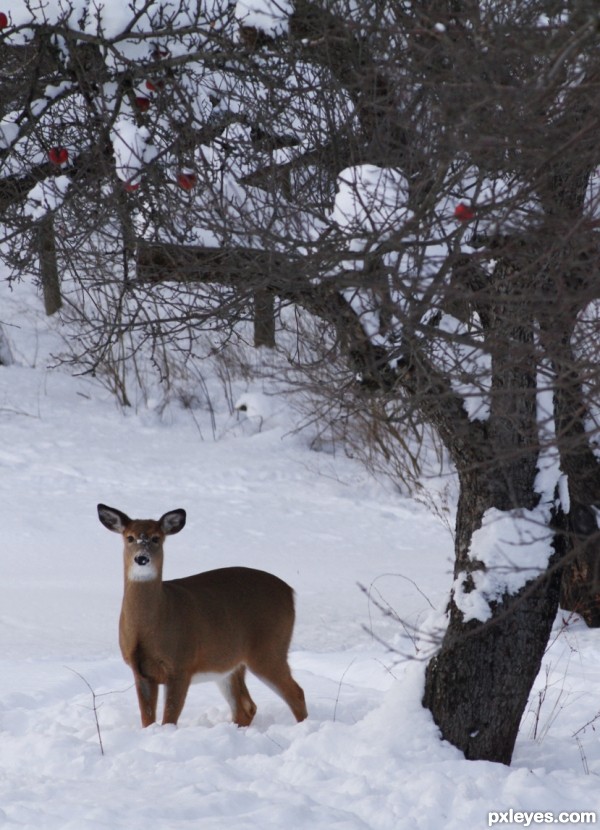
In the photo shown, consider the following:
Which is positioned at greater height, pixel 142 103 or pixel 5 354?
pixel 142 103

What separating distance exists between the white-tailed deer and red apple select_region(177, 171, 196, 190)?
220 cm

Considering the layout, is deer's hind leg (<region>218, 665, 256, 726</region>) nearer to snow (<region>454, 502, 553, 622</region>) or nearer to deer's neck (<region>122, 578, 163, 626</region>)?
deer's neck (<region>122, 578, 163, 626</region>)

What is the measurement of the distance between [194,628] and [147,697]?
1.47 ft

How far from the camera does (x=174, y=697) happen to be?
20.1 feet

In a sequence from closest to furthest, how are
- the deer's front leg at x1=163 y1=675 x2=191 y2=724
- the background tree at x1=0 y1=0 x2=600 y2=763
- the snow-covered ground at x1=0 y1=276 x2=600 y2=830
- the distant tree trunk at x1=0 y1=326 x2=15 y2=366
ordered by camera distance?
1. the background tree at x1=0 y1=0 x2=600 y2=763
2. the snow-covered ground at x1=0 y1=276 x2=600 y2=830
3. the deer's front leg at x1=163 y1=675 x2=191 y2=724
4. the distant tree trunk at x1=0 y1=326 x2=15 y2=366

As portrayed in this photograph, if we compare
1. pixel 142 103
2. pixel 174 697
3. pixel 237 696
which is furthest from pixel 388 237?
pixel 237 696

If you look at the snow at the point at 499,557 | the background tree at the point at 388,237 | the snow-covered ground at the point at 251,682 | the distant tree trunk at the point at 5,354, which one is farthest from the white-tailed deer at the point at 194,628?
the distant tree trunk at the point at 5,354

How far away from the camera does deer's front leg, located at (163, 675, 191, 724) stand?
6.08 metres

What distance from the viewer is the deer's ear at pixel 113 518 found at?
6.45 metres

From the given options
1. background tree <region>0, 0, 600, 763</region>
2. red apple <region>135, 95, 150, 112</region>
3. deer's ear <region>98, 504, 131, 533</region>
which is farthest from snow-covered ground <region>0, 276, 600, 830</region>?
red apple <region>135, 95, 150, 112</region>

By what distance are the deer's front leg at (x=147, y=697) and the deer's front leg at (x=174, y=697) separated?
0.09 meters

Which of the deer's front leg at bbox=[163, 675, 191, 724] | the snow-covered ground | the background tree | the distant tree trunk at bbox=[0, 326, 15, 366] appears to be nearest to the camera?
the background tree

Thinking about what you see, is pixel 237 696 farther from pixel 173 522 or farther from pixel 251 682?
pixel 251 682

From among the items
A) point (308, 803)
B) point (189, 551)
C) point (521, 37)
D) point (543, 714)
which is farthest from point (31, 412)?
point (521, 37)
